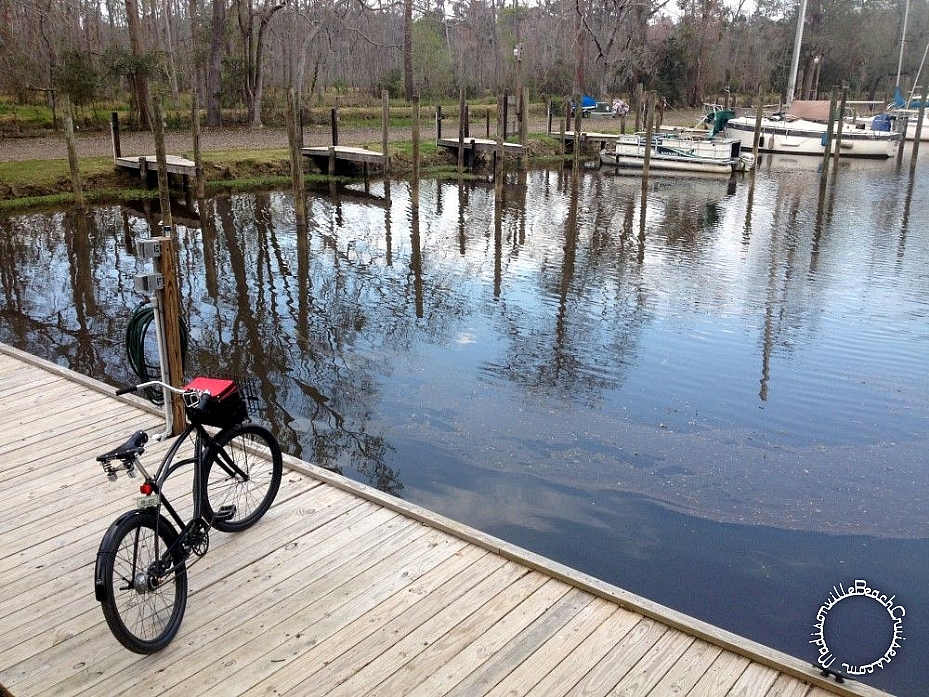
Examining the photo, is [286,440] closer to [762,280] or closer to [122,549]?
[122,549]

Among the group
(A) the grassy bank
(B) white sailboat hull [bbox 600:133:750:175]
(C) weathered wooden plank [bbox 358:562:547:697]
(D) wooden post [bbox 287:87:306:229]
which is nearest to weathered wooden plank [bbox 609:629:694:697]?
(C) weathered wooden plank [bbox 358:562:547:697]

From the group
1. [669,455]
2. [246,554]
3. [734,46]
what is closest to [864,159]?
[734,46]

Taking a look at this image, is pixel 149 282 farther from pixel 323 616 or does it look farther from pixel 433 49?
pixel 433 49

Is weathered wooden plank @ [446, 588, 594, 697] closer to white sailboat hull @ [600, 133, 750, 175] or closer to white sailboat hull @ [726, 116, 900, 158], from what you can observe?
white sailboat hull @ [600, 133, 750, 175]


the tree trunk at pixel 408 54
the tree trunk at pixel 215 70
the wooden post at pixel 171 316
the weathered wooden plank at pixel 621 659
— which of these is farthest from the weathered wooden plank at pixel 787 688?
the tree trunk at pixel 408 54

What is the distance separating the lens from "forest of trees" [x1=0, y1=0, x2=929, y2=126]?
27000mm


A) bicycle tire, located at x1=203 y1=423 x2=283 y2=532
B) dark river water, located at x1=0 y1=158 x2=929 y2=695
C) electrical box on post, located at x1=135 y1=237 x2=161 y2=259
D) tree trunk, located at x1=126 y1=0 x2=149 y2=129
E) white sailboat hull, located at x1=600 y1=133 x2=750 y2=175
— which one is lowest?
dark river water, located at x1=0 y1=158 x2=929 y2=695

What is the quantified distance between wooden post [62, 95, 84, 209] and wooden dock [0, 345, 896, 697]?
14361 mm

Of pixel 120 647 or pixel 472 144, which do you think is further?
pixel 472 144

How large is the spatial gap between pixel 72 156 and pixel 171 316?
14657mm

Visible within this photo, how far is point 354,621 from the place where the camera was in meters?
3.99

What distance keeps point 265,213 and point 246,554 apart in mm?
15666

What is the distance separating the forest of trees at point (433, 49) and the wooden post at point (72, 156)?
263 inches

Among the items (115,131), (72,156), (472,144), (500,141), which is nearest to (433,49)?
(472,144)
